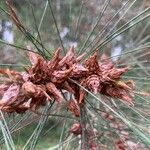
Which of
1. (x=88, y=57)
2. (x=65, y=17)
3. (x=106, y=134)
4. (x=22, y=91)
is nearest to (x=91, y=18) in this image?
(x=65, y=17)

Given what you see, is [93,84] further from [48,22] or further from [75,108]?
[48,22]

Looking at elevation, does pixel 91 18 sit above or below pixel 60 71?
above

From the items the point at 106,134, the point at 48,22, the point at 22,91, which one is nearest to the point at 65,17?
the point at 48,22

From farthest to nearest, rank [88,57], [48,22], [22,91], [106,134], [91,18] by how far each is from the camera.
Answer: [91,18], [48,22], [106,134], [88,57], [22,91]

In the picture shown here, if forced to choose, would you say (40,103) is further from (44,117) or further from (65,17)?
(65,17)

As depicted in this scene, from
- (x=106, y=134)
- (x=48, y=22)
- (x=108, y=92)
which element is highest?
(x=48, y=22)

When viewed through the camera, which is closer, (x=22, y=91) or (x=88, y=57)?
(x=22, y=91)

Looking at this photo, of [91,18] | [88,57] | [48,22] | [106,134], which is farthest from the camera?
[91,18]
